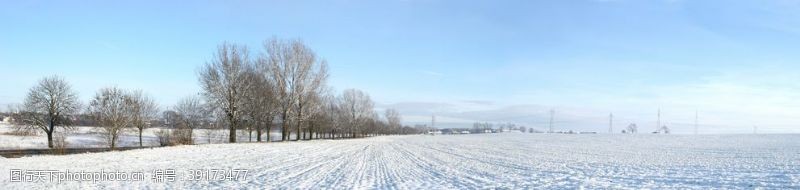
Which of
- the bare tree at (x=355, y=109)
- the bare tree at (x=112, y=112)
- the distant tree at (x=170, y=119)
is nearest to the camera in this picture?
the bare tree at (x=112, y=112)

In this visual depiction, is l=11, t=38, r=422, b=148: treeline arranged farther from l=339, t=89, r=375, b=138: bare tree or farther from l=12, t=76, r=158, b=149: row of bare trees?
l=339, t=89, r=375, b=138: bare tree

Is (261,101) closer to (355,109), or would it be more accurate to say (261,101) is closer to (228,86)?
(228,86)

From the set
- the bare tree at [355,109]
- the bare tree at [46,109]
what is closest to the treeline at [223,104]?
the bare tree at [46,109]

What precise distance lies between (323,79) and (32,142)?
112ft

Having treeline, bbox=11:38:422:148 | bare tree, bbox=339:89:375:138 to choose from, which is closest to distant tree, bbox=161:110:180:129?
treeline, bbox=11:38:422:148

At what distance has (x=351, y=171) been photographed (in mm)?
21859

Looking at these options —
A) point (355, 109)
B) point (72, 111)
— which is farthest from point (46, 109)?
point (355, 109)

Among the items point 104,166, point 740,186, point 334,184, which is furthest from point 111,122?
point 740,186

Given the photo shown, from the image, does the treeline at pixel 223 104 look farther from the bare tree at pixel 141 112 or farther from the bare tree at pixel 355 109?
the bare tree at pixel 355 109

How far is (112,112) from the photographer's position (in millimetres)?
49344

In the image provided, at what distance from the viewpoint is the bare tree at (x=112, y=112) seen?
48188 millimetres

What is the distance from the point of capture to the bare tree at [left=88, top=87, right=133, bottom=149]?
48188mm

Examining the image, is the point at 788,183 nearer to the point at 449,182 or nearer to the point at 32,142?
the point at 449,182

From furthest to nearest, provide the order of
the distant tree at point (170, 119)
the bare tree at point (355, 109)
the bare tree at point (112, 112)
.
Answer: the bare tree at point (355, 109), the distant tree at point (170, 119), the bare tree at point (112, 112)
